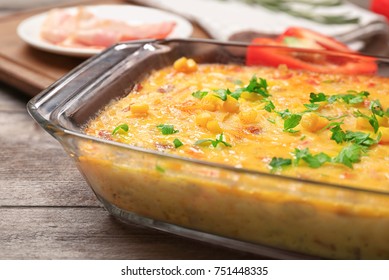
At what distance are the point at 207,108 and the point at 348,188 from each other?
2.59ft

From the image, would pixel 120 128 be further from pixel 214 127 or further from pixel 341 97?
pixel 341 97

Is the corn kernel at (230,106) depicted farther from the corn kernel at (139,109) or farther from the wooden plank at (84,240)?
the wooden plank at (84,240)

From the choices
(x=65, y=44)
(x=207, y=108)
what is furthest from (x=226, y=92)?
(x=65, y=44)

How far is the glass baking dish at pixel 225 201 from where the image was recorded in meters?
1.68

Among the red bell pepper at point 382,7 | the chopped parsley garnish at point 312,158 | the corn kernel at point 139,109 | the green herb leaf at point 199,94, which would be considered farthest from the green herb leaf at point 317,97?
the red bell pepper at point 382,7

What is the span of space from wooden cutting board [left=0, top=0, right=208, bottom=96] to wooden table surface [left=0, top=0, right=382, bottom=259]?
1.21 ft

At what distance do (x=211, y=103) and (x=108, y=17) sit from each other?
1.95 meters

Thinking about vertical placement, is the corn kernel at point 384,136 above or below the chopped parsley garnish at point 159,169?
above

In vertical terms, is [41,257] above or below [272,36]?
below

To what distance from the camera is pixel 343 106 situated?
2.39 metres

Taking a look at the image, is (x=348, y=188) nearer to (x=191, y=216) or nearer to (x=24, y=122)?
(x=191, y=216)

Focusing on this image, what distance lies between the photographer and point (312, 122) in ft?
6.97

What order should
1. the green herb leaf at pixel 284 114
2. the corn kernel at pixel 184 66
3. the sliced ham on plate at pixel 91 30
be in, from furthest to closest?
the sliced ham on plate at pixel 91 30
the corn kernel at pixel 184 66
the green herb leaf at pixel 284 114

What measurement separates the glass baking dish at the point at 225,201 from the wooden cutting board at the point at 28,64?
96 cm
